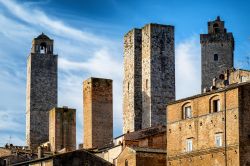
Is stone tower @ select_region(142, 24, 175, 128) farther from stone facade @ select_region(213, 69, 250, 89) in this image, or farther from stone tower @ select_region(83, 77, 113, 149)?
stone facade @ select_region(213, 69, 250, 89)

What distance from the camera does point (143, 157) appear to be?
70.8 meters

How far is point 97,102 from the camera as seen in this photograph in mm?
92625

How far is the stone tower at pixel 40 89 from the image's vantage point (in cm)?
12162

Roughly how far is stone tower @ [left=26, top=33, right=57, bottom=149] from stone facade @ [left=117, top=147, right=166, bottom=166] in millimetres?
48522

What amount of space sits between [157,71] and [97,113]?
27.6 feet

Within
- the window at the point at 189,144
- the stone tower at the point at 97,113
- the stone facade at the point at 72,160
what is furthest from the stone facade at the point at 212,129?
the stone tower at the point at 97,113

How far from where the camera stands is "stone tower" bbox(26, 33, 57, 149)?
4788 inches

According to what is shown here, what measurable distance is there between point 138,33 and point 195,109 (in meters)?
33.3

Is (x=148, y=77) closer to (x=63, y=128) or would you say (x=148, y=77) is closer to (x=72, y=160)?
(x=63, y=128)

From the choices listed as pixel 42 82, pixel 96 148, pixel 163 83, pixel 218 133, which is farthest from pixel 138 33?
pixel 218 133

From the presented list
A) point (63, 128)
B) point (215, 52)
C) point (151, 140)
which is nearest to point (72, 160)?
point (151, 140)

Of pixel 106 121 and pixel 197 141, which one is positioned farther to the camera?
pixel 106 121

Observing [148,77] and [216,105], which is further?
[148,77]

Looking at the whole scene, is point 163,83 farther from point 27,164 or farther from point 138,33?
point 27,164
